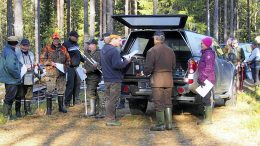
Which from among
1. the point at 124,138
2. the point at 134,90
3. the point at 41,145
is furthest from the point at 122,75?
the point at 41,145

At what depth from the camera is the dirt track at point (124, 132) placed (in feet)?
24.6

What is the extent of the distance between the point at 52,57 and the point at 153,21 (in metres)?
2.91

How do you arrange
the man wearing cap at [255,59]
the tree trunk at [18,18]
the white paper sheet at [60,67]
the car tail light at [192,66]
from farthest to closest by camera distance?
the man wearing cap at [255,59], the tree trunk at [18,18], the white paper sheet at [60,67], the car tail light at [192,66]

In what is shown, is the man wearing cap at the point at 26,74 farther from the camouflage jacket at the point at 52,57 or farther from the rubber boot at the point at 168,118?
the rubber boot at the point at 168,118

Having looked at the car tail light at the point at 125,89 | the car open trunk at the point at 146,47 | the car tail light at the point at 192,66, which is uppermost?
the car open trunk at the point at 146,47

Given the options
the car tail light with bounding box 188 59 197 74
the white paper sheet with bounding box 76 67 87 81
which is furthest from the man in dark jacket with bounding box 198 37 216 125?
the white paper sheet with bounding box 76 67 87 81

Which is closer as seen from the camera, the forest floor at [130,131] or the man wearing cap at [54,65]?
the forest floor at [130,131]

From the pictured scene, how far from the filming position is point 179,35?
32.6 feet

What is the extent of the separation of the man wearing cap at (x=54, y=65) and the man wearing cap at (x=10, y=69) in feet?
2.73

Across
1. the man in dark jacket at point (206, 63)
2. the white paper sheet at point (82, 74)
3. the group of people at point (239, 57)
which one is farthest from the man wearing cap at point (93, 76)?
the group of people at point (239, 57)

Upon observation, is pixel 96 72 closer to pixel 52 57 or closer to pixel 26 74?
pixel 52 57

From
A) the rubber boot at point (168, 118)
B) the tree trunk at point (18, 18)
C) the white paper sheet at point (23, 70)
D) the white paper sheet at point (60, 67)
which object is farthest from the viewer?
the tree trunk at point (18, 18)

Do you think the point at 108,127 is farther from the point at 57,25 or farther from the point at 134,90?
the point at 57,25

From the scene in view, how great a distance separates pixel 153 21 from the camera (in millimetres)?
9242
